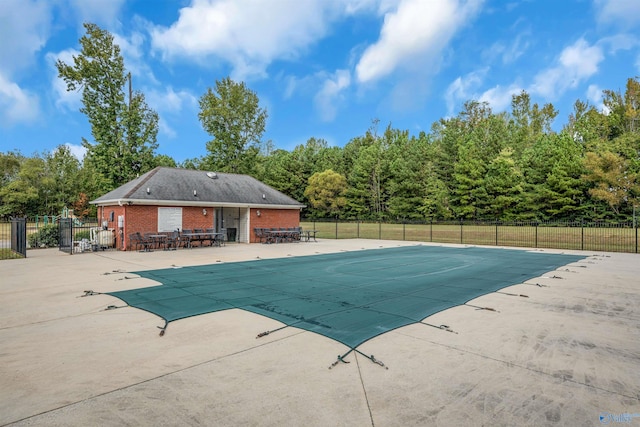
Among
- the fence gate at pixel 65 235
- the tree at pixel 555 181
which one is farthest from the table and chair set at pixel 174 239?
the tree at pixel 555 181

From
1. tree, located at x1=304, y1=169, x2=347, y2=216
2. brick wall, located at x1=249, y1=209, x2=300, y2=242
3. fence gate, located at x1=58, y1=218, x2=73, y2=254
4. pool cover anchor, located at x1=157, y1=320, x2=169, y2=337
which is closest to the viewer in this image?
pool cover anchor, located at x1=157, y1=320, x2=169, y2=337

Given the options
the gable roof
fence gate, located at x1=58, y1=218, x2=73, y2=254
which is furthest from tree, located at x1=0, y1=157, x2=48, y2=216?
fence gate, located at x1=58, y1=218, x2=73, y2=254

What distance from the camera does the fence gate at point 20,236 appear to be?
13367 millimetres

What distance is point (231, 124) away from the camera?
40.2m

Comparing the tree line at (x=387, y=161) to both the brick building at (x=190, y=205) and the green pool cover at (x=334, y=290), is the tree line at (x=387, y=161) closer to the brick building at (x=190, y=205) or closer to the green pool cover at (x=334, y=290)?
the brick building at (x=190, y=205)

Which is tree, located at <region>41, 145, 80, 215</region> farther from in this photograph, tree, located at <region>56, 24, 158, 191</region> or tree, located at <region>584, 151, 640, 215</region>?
tree, located at <region>584, 151, 640, 215</region>

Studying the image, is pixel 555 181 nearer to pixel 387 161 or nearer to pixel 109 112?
pixel 387 161

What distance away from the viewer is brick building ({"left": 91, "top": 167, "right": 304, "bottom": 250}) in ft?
53.6

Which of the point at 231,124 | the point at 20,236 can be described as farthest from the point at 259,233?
the point at 231,124

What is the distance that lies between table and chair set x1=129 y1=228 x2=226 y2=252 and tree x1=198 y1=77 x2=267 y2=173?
73.5 feet

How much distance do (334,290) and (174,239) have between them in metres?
12.0

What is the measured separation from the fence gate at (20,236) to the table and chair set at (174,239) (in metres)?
3.65

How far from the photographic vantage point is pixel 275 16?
1831 cm

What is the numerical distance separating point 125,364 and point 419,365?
3.09m
